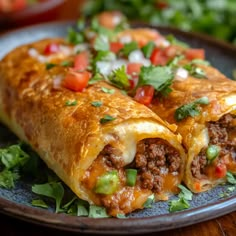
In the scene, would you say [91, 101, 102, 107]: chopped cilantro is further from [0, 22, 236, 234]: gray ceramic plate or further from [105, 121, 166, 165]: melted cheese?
[0, 22, 236, 234]: gray ceramic plate

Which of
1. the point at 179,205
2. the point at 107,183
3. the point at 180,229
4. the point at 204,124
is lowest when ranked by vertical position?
the point at 180,229

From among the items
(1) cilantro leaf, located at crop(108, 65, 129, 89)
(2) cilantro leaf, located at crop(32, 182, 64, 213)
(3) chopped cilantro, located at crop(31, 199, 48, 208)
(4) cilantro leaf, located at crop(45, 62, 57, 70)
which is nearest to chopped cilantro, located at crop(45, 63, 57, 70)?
(4) cilantro leaf, located at crop(45, 62, 57, 70)

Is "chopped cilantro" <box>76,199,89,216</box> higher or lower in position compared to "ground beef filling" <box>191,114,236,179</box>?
lower

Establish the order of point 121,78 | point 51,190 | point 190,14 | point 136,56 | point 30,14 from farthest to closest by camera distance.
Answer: point 190,14 < point 30,14 < point 136,56 < point 121,78 < point 51,190

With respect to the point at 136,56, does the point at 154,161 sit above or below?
below

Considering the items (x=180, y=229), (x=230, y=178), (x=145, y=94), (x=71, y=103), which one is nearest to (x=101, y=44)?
(x=145, y=94)

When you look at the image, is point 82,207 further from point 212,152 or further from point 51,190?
point 212,152

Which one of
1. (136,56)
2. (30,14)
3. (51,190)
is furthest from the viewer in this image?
(30,14)
